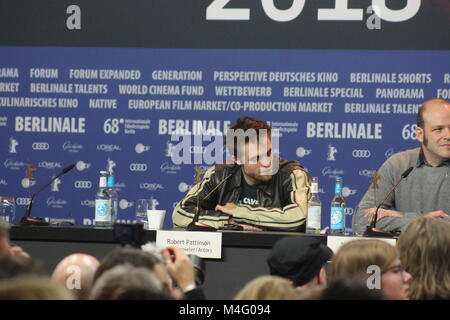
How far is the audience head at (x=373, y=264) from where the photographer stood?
2570 millimetres

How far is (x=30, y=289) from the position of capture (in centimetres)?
159

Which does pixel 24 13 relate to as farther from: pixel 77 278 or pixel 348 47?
pixel 77 278

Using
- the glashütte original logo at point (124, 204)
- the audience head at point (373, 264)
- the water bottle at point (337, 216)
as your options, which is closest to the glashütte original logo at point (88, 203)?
the glashütte original logo at point (124, 204)

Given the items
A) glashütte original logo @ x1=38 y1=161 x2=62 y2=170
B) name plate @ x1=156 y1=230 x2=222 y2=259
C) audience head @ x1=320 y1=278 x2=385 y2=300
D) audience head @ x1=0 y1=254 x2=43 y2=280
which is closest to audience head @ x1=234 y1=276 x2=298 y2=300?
audience head @ x1=320 y1=278 x2=385 y2=300

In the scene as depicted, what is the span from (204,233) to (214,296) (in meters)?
0.32

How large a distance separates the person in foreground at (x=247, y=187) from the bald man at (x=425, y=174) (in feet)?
1.41

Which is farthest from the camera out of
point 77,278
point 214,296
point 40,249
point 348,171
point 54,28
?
point 54,28

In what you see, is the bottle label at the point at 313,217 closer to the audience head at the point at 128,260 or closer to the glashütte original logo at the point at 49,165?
the audience head at the point at 128,260

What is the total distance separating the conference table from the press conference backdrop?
1.67 m

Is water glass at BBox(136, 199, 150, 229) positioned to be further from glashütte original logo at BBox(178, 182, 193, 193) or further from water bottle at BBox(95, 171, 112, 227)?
glashütte original logo at BBox(178, 182, 193, 193)
